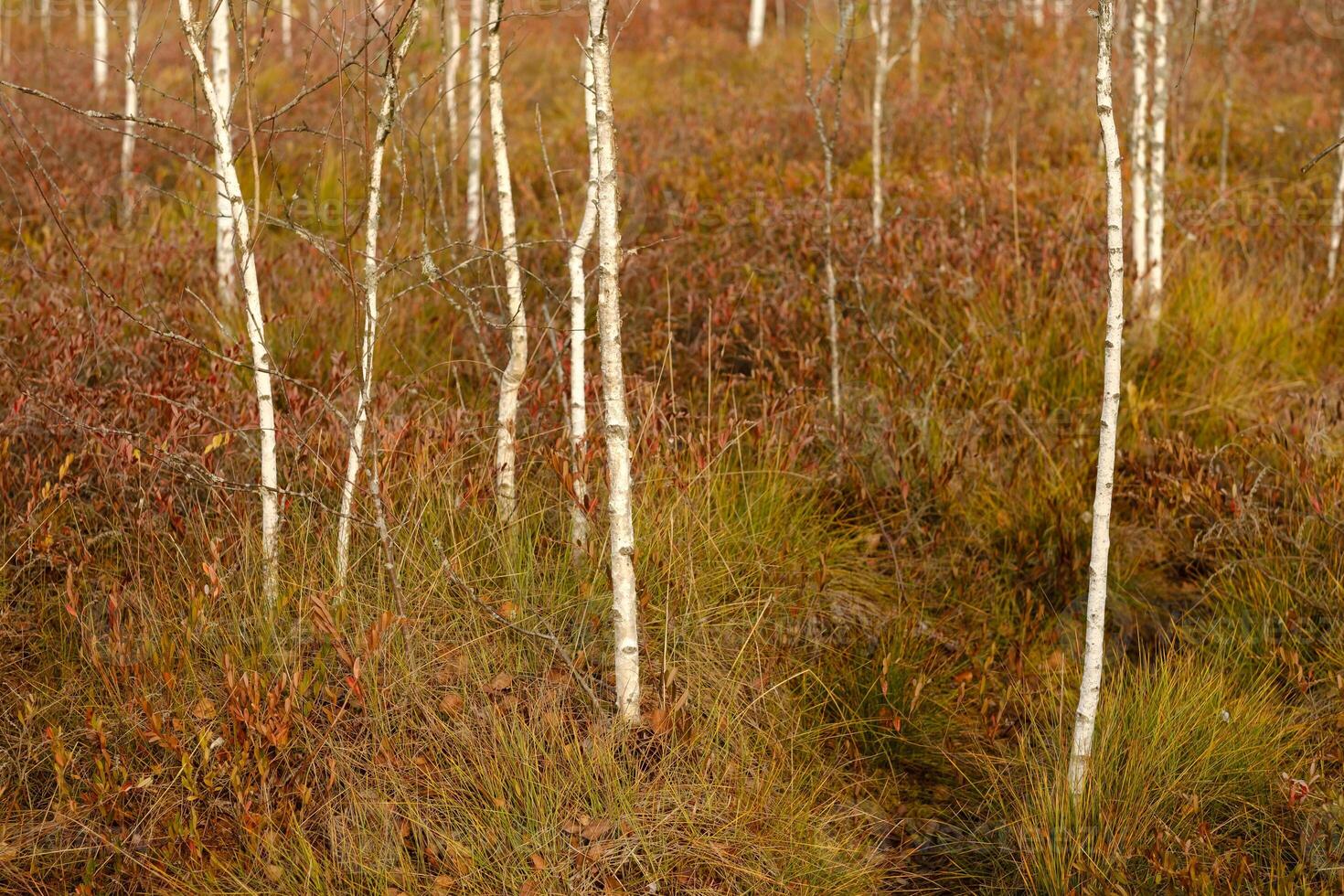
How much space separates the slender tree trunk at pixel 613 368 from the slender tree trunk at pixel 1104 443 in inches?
44.8

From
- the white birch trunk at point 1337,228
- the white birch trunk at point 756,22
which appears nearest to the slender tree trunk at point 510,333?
the white birch trunk at point 1337,228

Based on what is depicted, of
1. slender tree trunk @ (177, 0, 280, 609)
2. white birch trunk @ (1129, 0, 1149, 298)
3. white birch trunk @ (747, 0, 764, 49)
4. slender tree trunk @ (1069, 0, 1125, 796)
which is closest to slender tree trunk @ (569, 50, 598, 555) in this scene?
slender tree trunk @ (177, 0, 280, 609)

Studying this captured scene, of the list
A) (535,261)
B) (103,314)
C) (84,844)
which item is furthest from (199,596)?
(535,261)

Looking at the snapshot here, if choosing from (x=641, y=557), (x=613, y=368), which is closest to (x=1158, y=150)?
(x=641, y=557)

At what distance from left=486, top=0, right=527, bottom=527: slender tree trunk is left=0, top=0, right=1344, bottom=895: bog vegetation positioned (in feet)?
0.08

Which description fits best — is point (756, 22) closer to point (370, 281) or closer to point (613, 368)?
point (370, 281)

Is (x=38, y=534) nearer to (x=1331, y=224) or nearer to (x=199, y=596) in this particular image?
(x=199, y=596)

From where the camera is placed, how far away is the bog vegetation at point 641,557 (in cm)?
276

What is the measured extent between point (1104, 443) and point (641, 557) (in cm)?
144

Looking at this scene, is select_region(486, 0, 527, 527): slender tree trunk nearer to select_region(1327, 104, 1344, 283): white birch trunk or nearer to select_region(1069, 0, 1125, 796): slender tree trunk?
select_region(1069, 0, 1125, 796): slender tree trunk

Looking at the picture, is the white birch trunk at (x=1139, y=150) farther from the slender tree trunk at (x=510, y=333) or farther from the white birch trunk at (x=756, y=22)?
Answer: the white birch trunk at (x=756, y=22)

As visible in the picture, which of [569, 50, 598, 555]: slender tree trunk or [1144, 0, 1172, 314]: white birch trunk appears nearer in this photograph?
[569, 50, 598, 555]: slender tree trunk

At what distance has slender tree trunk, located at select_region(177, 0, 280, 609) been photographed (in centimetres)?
308

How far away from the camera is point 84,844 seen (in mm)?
2730
